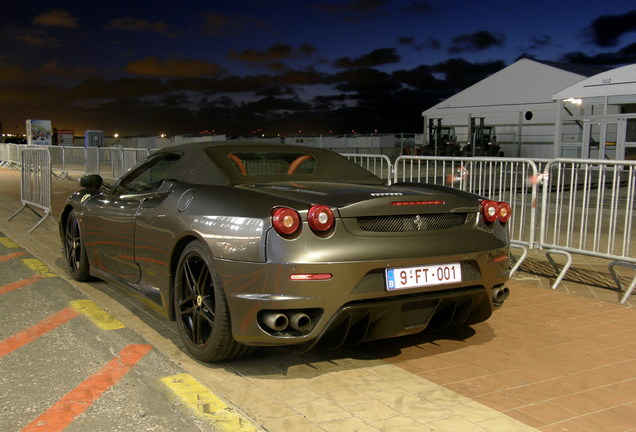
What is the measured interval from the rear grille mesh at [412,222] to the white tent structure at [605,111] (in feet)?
62.2

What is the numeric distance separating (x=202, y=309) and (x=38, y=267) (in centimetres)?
390

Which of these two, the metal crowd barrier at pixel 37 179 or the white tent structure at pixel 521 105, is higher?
the white tent structure at pixel 521 105

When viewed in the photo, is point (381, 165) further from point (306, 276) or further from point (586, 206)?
point (306, 276)

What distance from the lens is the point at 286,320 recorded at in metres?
3.42

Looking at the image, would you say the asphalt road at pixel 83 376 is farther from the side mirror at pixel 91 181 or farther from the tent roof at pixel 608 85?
the tent roof at pixel 608 85

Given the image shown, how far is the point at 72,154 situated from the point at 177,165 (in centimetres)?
1748

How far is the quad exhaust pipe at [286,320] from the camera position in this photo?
11.2 ft

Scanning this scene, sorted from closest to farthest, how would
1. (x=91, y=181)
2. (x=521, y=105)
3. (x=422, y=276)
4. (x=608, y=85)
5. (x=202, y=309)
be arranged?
(x=422, y=276) < (x=202, y=309) < (x=91, y=181) < (x=608, y=85) < (x=521, y=105)

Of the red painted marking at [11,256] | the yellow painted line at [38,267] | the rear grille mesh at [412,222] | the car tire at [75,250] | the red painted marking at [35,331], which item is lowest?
the red painted marking at [11,256]

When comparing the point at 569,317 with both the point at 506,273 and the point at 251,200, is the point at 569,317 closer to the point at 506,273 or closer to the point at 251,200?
the point at 506,273

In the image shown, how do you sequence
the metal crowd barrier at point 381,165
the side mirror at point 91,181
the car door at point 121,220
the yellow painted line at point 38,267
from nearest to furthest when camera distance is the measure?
the car door at point 121,220
the side mirror at point 91,181
the yellow painted line at point 38,267
the metal crowd barrier at point 381,165

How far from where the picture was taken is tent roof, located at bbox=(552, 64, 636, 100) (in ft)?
66.1

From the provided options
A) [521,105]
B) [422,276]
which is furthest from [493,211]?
[521,105]

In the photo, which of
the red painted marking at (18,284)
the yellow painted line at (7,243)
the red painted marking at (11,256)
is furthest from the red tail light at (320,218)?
the yellow painted line at (7,243)
